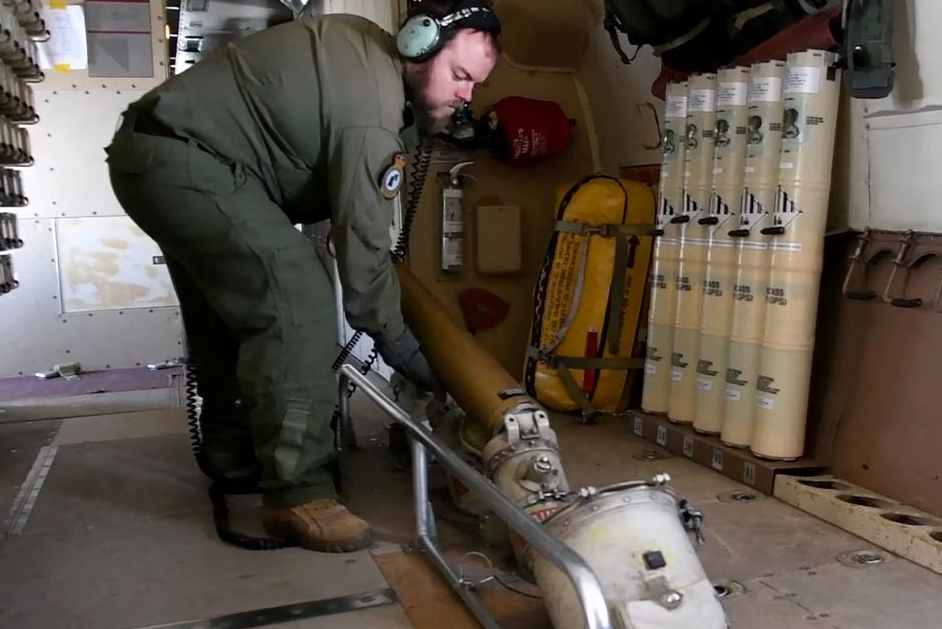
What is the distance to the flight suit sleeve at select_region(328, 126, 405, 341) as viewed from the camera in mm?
2062

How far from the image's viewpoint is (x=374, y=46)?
2.19 meters

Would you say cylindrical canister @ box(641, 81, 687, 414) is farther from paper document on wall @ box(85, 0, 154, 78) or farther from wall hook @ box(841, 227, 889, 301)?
paper document on wall @ box(85, 0, 154, 78)

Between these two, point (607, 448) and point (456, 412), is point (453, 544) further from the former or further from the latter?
point (607, 448)

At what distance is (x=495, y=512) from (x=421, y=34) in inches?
47.3

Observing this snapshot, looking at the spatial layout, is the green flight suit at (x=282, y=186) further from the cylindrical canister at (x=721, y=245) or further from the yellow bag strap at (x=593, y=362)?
the yellow bag strap at (x=593, y=362)

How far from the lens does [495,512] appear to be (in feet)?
5.08

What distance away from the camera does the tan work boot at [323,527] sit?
2.20m

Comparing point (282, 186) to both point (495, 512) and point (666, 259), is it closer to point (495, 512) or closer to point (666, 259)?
point (495, 512)

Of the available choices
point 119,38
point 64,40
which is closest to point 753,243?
point 119,38

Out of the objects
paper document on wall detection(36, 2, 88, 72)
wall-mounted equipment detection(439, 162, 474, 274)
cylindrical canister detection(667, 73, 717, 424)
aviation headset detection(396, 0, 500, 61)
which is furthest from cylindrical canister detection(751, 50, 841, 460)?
paper document on wall detection(36, 2, 88, 72)

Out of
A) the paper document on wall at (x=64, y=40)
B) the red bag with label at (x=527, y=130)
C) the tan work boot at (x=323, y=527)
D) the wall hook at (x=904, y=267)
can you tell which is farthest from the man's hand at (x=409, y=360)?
the paper document on wall at (x=64, y=40)

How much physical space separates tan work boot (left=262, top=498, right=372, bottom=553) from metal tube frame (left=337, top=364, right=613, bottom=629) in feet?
0.53

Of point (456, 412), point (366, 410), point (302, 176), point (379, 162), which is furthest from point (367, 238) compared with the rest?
point (366, 410)

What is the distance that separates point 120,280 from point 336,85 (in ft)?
11.3
